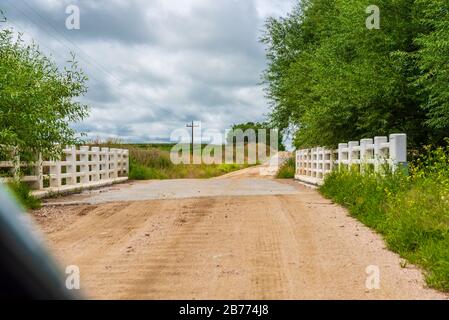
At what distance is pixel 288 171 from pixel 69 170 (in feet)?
49.0

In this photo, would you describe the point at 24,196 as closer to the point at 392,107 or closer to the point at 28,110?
the point at 28,110

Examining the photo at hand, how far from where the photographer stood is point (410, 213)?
7.30 m

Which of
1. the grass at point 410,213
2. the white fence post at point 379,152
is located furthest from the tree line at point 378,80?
the grass at point 410,213

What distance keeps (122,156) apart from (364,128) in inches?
494

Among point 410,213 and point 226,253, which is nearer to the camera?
point 226,253

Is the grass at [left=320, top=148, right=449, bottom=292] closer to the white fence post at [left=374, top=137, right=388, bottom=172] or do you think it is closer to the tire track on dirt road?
the tire track on dirt road

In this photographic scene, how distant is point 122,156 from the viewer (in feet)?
86.1

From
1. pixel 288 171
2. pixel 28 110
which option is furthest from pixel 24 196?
pixel 288 171

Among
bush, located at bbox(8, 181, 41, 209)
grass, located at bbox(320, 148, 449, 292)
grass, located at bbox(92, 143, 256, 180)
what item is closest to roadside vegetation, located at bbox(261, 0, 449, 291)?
grass, located at bbox(320, 148, 449, 292)

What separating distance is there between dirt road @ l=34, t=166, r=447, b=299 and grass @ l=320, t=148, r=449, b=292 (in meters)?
0.19

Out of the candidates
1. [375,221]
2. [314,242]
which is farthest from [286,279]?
[375,221]

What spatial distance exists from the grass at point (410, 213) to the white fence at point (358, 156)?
52 centimetres

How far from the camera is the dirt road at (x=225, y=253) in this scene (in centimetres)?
478
